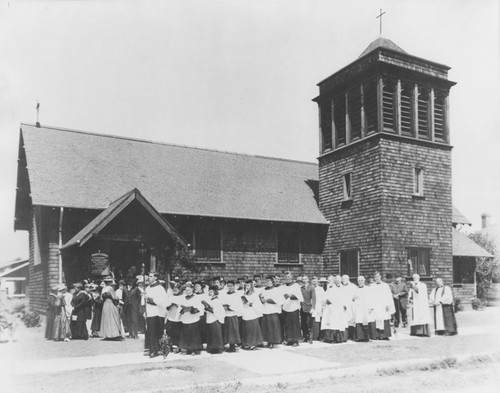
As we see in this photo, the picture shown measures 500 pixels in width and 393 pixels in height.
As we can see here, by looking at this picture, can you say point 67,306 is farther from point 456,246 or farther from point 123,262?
point 456,246

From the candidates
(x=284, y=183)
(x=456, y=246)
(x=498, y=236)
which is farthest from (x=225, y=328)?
(x=498, y=236)

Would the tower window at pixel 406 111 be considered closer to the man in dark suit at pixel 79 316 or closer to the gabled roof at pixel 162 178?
the gabled roof at pixel 162 178

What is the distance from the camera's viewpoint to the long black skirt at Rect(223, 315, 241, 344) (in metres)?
12.9

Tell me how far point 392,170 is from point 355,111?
3277mm

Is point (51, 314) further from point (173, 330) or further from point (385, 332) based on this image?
point (385, 332)

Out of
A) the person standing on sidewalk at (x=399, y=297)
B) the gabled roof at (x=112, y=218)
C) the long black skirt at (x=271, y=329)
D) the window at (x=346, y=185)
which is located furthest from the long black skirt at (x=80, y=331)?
the window at (x=346, y=185)

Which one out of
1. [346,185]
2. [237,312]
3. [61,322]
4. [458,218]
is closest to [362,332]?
[237,312]

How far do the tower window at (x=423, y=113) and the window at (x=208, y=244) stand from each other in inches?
369

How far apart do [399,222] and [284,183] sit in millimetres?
6667

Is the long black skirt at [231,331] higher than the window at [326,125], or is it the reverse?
the window at [326,125]

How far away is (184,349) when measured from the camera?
40.6ft

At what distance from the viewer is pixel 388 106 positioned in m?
21.7

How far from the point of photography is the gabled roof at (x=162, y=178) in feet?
65.3

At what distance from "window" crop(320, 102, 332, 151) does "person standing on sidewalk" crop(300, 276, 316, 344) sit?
416 inches
